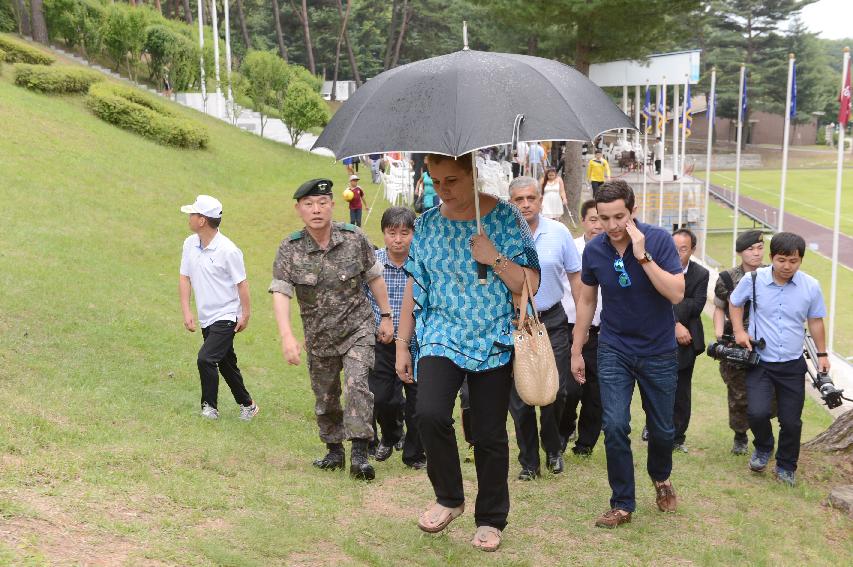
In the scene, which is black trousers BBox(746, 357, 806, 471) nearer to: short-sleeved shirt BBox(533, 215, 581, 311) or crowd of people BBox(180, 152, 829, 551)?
crowd of people BBox(180, 152, 829, 551)

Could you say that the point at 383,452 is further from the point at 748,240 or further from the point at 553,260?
the point at 748,240

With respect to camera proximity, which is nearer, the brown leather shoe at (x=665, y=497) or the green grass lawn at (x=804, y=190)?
the brown leather shoe at (x=665, y=497)

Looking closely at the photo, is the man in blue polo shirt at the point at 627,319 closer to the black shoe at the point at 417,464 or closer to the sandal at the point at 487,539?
the sandal at the point at 487,539

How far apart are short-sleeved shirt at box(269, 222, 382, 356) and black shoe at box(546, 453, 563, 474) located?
1548mm

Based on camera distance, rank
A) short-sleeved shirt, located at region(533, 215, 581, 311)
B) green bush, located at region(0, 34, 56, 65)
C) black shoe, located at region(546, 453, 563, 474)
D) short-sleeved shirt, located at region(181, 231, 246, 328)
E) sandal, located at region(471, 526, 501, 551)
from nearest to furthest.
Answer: sandal, located at region(471, 526, 501, 551), short-sleeved shirt, located at region(533, 215, 581, 311), black shoe, located at region(546, 453, 563, 474), short-sleeved shirt, located at region(181, 231, 246, 328), green bush, located at region(0, 34, 56, 65)

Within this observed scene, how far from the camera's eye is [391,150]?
4043 millimetres

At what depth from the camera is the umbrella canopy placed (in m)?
3.97

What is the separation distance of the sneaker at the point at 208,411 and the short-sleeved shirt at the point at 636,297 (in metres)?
3.28

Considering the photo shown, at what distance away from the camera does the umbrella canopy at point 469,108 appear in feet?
13.0

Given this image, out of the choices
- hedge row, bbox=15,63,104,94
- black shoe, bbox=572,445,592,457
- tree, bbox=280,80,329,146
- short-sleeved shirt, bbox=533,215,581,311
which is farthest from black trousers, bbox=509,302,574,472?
tree, bbox=280,80,329,146

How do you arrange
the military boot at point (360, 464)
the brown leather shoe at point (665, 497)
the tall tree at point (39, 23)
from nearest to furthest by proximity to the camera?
the brown leather shoe at point (665, 497), the military boot at point (360, 464), the tall tree at point (39, 23)

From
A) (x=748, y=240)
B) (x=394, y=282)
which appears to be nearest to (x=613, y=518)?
(x=394, y=282)

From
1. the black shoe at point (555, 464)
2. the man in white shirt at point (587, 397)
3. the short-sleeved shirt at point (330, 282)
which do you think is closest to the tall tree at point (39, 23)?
the man in white shirt at point (587, 397)

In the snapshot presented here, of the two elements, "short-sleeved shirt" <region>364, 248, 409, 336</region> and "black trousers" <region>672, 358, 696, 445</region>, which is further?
"black trousers" <region>672, 358, 696, 445</region>
